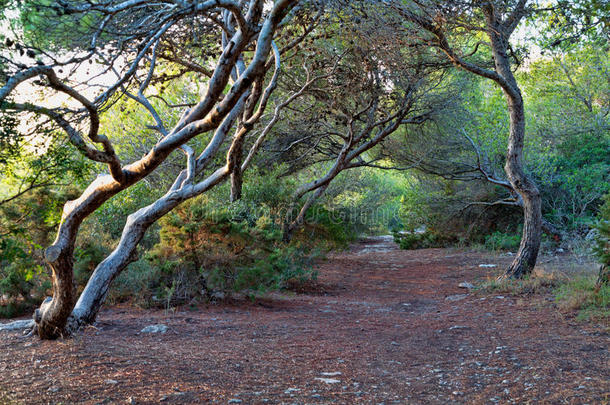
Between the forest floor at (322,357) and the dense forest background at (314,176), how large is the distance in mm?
891

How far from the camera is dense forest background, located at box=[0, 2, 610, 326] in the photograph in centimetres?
656

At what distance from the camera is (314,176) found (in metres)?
21.4

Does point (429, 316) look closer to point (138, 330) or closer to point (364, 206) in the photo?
point (138, 330)

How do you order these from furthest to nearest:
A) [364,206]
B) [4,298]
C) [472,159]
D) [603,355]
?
1. [364,206]
2. [472,159]
3. [4,298]
4. [603,355]

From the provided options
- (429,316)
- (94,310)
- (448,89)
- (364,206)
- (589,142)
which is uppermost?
(448,89)

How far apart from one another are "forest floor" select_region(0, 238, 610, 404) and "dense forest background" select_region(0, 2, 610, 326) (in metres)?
0.89

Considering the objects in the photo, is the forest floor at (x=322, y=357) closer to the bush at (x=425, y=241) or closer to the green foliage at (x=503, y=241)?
the green foliage at (x=503, y=241)

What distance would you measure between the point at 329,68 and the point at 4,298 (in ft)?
25.1

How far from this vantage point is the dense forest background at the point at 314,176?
6562 millimetres

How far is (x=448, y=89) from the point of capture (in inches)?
518

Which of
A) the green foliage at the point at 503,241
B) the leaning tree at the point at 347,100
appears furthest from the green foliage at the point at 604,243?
the green foliage at the point at 503,241

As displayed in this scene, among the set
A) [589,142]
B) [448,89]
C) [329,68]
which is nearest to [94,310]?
[329,68]

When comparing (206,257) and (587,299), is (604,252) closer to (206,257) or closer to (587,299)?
(587,299)

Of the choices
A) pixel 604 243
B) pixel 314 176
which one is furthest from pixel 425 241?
pixel 604 243
